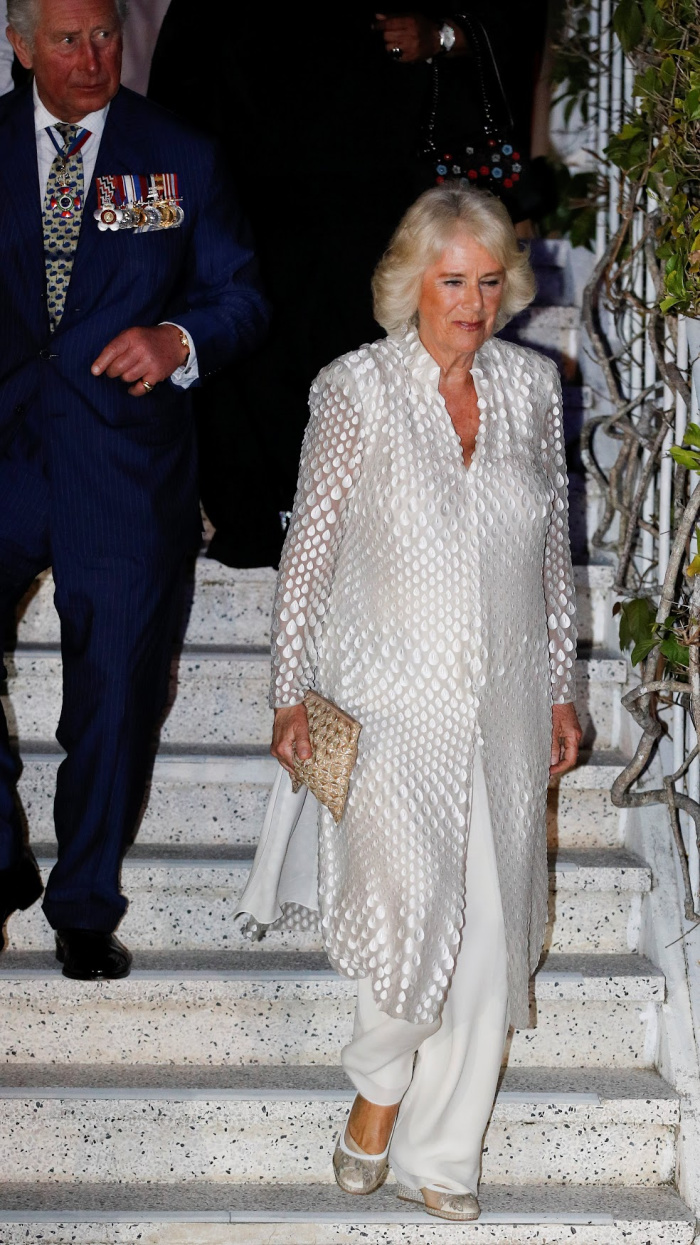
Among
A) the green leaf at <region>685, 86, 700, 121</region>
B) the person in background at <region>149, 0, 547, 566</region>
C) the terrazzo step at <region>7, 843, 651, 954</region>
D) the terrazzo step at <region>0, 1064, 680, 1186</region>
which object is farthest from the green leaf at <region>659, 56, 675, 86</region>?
the terrazzo step at <region>0, 1064, 680, 1186</region>

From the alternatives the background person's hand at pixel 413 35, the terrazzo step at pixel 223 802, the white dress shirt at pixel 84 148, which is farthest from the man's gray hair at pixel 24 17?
the terrazzo step at pixel 223 802

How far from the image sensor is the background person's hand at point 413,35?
335cm

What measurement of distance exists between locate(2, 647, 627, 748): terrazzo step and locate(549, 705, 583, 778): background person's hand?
71 cm

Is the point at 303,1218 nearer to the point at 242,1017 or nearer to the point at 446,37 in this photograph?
the point at 242,1017

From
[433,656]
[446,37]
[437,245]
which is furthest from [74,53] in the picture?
[433,656]

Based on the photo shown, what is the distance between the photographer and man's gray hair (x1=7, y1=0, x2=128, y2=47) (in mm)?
2629

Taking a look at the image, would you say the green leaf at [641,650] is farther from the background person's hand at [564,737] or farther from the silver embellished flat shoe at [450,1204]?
the silver embellished flat shoe at [450,1204]

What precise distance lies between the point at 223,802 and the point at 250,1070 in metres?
0.60

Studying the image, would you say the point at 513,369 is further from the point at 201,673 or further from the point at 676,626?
the point at 201,673

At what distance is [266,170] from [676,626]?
4.93 feet

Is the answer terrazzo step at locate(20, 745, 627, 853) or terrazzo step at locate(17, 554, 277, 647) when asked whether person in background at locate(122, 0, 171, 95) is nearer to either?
terrazzo step at locate(17, 554, 277, 647)

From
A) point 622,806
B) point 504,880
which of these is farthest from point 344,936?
point 622,806

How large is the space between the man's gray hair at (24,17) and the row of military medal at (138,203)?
0.28 meters

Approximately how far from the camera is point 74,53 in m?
2.65
